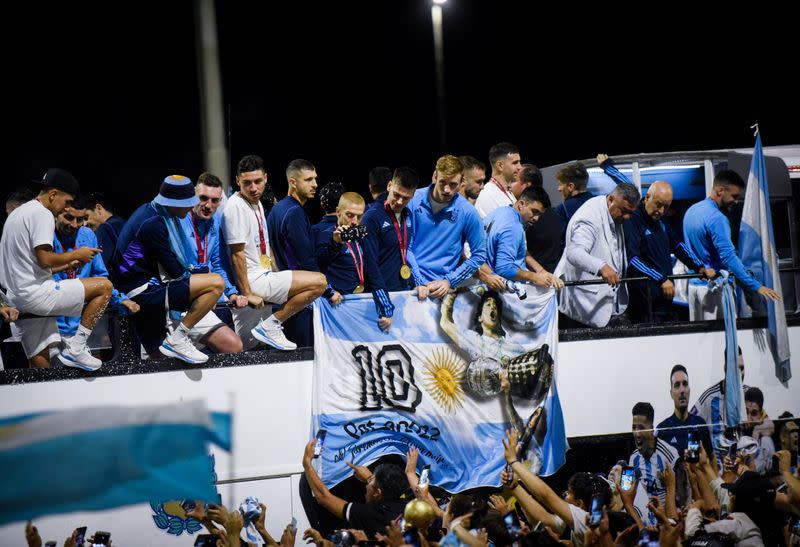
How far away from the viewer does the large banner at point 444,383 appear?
8664 millimetres

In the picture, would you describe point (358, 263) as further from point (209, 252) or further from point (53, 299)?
point (53, 299)

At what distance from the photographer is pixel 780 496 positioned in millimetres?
7000

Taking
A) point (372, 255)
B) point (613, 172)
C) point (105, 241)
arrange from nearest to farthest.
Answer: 1. point (372, 255)
2. point (105, 241)
3. point (613, 172)

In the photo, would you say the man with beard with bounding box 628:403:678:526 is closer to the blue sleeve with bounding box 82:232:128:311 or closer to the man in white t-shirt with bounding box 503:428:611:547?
the man in white t-shirt with bounding box 503:428:611:547

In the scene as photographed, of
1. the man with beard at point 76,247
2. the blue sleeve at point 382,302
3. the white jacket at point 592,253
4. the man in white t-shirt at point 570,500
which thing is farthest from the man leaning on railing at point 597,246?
the man with beard at point 76,247

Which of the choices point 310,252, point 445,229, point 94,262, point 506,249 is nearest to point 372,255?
point 310,252

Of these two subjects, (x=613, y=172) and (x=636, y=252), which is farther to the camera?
(x=613, y=172)

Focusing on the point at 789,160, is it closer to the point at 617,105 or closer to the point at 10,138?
the point at 617,105

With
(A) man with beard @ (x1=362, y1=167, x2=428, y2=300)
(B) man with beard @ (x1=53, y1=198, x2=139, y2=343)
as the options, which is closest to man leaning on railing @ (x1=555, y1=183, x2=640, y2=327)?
(A) man with beard @ (x1=362, y1=167, x2=428, y2=300)

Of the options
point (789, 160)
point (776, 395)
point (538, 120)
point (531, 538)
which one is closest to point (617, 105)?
point (538, 120)

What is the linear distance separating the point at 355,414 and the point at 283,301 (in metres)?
1.16

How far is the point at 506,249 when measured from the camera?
9109mm

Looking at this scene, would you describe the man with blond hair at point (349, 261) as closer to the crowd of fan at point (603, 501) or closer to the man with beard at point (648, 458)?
the crowd of fan at point (603, 501)

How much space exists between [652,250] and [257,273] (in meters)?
3.93
